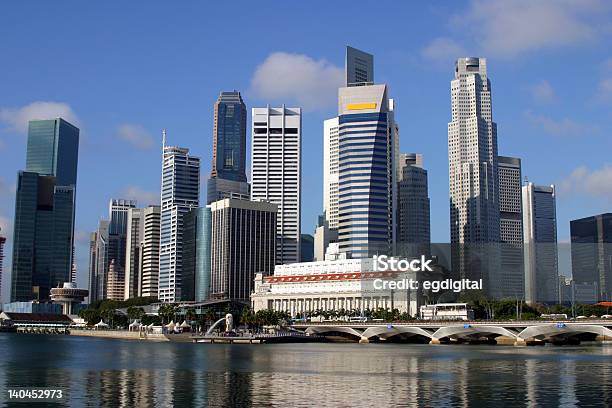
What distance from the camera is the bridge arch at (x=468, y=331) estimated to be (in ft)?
563

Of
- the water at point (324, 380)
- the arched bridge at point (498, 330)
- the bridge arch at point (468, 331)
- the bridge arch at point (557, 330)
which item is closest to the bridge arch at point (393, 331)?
the arched bridge at point (498, 330)

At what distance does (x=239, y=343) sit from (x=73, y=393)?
122 m

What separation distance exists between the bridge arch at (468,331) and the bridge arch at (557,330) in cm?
366

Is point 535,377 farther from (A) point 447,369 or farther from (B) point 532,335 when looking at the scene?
(B) point 532,335

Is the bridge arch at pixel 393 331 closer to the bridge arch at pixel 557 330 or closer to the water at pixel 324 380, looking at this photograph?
the bridge arch at pixel 557 330

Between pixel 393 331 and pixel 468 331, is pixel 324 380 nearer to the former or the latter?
pixel 468 331

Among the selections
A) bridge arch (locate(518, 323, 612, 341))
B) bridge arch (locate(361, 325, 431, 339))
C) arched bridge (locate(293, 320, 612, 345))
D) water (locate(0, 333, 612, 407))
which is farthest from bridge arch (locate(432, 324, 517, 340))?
water (locate(0, 333, 612, 407))

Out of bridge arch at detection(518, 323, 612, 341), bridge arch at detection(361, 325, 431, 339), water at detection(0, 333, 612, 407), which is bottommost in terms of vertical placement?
water at detection(0, 333, 612, 407)

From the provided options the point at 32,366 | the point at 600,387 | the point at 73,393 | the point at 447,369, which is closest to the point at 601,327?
the point at 447,369

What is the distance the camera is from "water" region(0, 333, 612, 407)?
65062 mm

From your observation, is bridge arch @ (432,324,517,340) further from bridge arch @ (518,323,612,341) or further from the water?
the water

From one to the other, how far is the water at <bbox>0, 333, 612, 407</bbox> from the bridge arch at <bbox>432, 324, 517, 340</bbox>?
2021 inches

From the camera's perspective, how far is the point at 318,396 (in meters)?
66.9

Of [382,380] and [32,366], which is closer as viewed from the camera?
[382,380]
